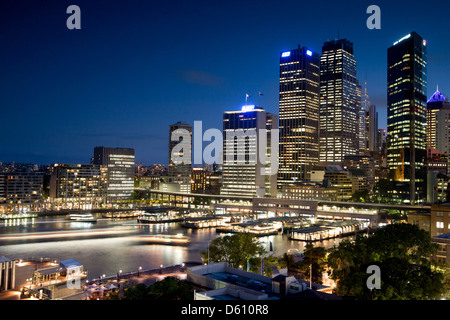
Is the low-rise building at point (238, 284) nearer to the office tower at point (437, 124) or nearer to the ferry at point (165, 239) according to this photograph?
the ferry at point (165, 239)

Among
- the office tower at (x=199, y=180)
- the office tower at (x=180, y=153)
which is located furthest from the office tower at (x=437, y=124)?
the office tower at (x=180, y=153)

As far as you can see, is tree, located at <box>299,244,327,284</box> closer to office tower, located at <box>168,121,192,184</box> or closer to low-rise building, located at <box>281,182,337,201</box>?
low-rise building, located at <box>281,182,337,201</box>

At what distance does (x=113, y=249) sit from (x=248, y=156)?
32.9m

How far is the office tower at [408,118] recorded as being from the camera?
52.1m

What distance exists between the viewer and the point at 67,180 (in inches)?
1769

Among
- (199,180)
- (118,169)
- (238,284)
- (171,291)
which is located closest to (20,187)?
(118,169)

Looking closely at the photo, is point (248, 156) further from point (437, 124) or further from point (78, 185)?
Answer: point (437, 124)

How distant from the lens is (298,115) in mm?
66500

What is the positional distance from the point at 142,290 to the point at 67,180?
135 feet

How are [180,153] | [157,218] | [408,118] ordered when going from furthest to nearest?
[180,153], [408,118], [157,218]

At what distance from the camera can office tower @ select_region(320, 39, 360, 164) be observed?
84.6 metres

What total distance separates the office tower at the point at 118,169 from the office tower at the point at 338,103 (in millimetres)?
46068

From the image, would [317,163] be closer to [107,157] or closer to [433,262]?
[107,157]
